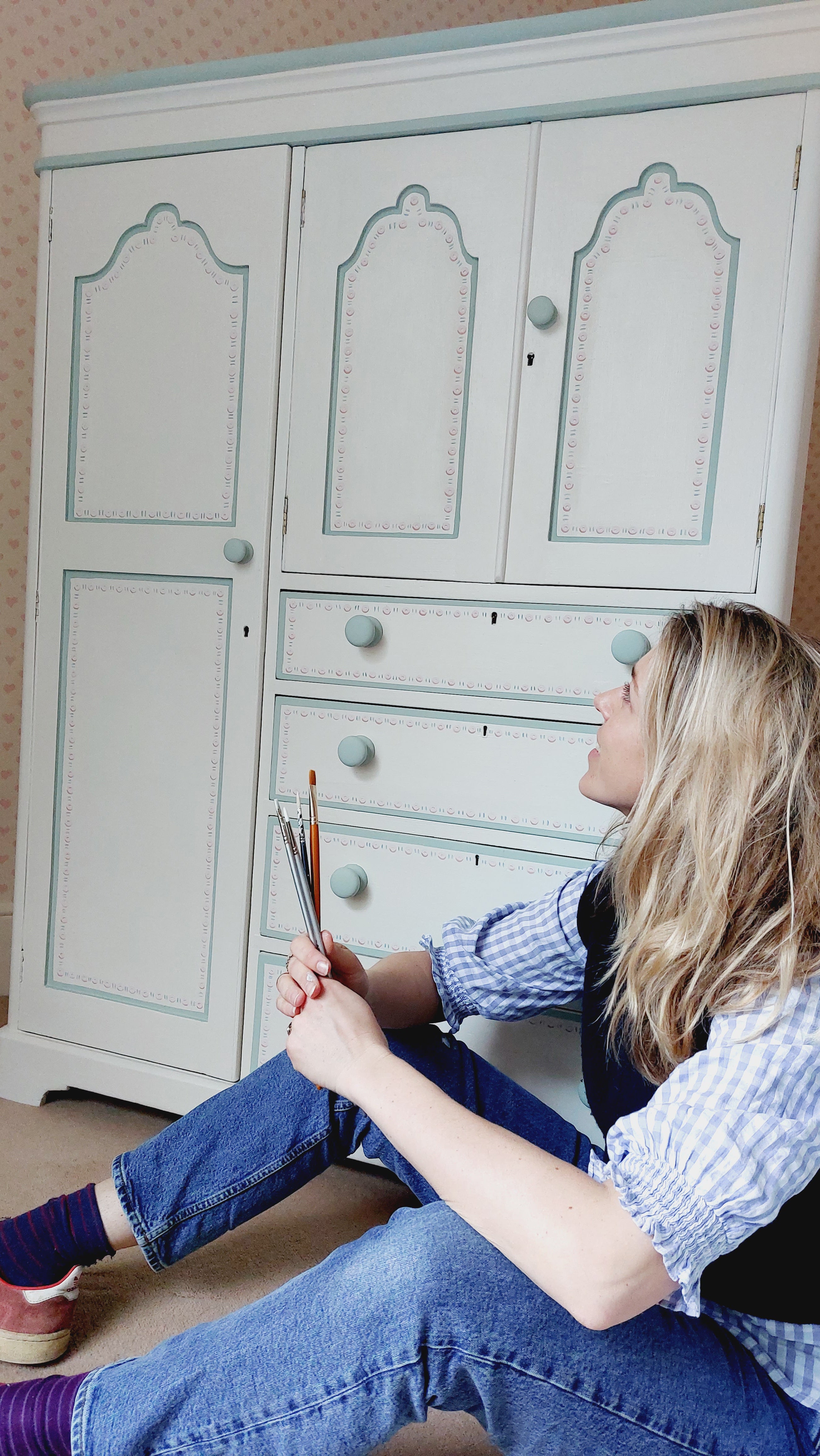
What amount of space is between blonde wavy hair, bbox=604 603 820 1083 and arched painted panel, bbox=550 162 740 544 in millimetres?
549

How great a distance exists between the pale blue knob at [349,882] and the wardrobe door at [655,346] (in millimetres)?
484

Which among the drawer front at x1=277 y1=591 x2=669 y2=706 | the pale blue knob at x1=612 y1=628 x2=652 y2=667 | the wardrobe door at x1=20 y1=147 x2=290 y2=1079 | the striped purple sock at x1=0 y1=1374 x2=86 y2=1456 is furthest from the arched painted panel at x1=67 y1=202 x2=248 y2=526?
the striped purple sock at x1=0 y1=1374 x2=86 y2=1456

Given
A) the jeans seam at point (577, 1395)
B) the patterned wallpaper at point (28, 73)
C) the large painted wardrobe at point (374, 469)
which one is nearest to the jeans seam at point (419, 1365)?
the jeans seam at point (577, 1395)

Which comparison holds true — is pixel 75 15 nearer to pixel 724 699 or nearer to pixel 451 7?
pixel 451 7

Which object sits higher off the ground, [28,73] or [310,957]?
[28,73]

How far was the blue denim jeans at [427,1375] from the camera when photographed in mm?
773

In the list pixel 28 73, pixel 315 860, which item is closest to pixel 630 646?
pixel 315 860

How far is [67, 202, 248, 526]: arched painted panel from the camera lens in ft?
5.49

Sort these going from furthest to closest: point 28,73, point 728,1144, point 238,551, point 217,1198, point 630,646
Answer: point 28,73, point 238,551, point 630,646, point 217,1198, point 728,1144

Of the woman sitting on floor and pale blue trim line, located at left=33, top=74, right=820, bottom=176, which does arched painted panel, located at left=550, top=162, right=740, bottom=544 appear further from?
the woman sitting on floor

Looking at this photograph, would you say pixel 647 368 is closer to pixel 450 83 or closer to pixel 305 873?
pixel 450 83

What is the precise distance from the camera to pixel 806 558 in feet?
9.90

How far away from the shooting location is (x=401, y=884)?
1580 mm

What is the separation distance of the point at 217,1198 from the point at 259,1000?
21.8 inches
